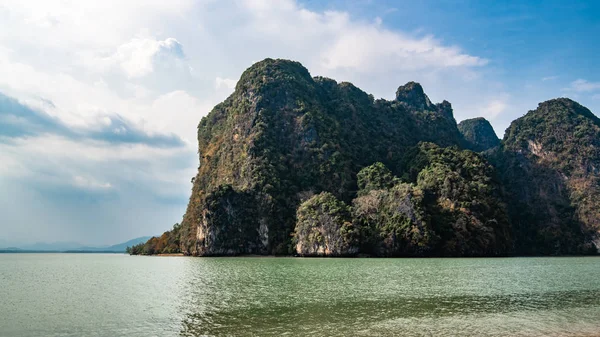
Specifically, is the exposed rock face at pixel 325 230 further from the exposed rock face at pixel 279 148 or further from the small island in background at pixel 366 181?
the exposed rock face at pixel 279 148

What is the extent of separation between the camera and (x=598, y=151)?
405 ft

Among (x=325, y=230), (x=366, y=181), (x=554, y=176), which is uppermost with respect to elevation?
(x=554, y=176)

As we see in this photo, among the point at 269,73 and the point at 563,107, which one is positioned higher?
the point at 269,73

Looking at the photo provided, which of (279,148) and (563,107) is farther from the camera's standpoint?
(563,107)

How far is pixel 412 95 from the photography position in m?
180

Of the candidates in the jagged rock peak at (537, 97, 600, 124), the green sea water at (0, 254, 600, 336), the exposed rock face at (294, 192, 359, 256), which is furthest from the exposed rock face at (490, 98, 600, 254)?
the green sea water at (0, 254, 600, 336)

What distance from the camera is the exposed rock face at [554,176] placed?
11150 centimetres

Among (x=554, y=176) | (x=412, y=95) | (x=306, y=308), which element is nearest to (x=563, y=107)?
(x=554, y=176)

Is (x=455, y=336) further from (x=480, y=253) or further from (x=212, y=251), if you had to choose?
(x=212, y=251)

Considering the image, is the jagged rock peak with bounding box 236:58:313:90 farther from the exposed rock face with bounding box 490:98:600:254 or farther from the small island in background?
the exposed rock face with bounding box 490:98:600:254

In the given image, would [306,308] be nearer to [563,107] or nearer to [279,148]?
[279,148]

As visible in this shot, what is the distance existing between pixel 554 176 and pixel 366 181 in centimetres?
6106

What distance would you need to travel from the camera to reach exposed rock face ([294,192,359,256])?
85.2 m

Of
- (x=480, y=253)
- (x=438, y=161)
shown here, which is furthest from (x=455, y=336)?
(x=438, y=161)
